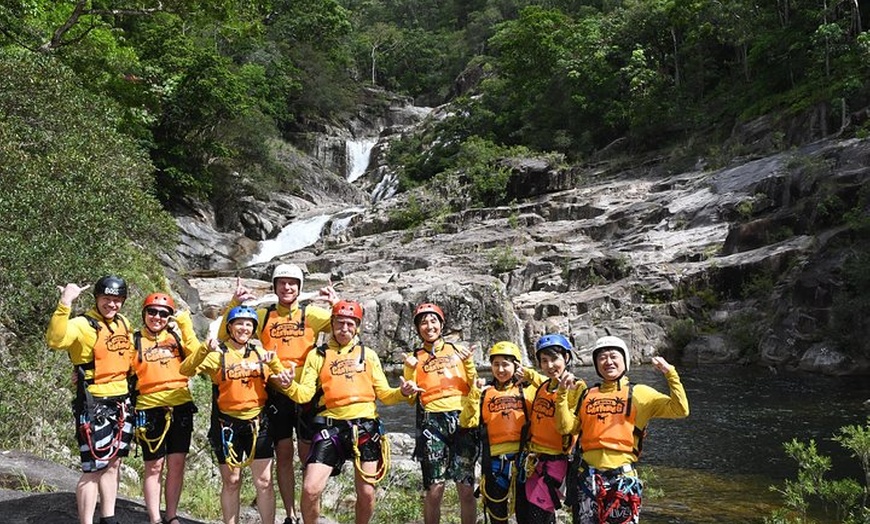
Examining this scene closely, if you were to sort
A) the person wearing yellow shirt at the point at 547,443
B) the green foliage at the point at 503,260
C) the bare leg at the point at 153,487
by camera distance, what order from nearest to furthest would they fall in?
the person wearing yellow shirt at the point at 547,443, the bare leg at the point at 153,487, the green foliage at the point at 503,260

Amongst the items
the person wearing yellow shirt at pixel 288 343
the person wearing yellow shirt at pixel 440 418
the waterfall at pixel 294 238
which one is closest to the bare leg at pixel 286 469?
the person wearing yellow shirt at pixel 288 343

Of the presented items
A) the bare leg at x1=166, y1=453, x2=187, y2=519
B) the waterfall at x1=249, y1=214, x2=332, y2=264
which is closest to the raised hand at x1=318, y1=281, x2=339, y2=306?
the bare leg at x1=166, y1=453, x2=187, y2=519

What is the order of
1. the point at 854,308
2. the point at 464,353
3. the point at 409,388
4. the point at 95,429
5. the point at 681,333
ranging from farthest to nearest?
the point at 681,333
the point at 854,308
the point at 464,353
the point at 409,388
the point at 95,429

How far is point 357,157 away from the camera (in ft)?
168

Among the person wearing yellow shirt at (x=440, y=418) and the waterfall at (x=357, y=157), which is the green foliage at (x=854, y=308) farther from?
the waterfall at (x=357, y=157)

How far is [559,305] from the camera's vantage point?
2334 cm

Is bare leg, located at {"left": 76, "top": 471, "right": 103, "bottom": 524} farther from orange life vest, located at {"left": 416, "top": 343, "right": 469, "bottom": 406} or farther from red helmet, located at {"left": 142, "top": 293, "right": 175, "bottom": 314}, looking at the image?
orange life vest, located at {"left": 416, "top": 343, "right": 469, "bottom": 406}

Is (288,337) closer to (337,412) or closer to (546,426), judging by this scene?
(337,412)

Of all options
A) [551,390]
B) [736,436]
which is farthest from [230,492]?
[736,436]

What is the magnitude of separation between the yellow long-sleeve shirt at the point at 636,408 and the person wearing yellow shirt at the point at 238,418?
197 centimetres

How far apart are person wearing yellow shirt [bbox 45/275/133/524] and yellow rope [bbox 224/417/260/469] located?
0.75m

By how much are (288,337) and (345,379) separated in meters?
0.69

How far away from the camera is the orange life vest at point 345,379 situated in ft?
16.5

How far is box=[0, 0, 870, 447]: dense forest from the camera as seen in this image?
34.5 feet
